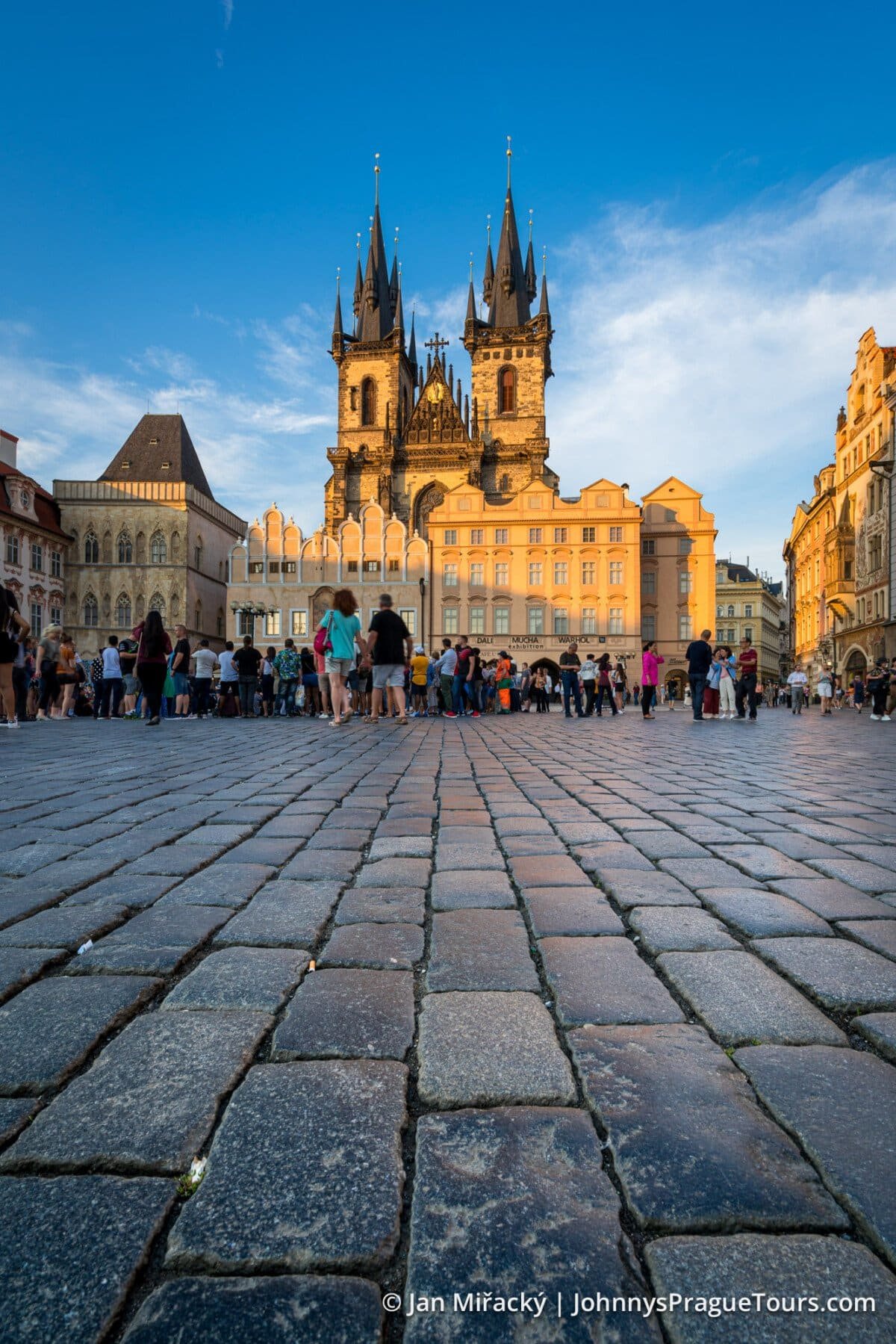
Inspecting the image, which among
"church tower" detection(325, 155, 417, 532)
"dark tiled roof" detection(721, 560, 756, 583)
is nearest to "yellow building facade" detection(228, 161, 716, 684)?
"church tower" detection(325, 155, 417, 532)

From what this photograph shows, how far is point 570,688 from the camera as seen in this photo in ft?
64.7

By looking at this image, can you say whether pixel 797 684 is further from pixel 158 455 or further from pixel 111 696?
pixel 158 455

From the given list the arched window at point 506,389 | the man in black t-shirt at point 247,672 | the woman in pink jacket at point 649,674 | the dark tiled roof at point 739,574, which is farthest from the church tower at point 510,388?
Result: the dark tiled roof at point 739,574

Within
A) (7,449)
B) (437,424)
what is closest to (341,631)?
(7,449)

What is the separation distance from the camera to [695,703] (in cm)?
1600

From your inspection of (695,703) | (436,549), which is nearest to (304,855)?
(695,703)

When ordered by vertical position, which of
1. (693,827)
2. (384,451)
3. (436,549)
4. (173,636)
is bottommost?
(693,827)

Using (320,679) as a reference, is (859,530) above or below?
above

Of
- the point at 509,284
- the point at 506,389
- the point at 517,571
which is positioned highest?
the point at 509,284

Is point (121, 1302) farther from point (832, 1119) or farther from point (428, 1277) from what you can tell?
point (832, 1119)

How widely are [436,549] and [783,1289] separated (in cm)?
4767

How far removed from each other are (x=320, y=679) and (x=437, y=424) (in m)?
44.9

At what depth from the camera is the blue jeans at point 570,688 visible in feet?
62.1

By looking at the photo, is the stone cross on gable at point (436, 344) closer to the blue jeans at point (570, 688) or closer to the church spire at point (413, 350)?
the church spire at point (413, 350)
